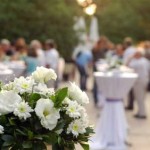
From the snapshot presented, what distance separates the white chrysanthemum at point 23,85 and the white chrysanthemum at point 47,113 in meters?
0.16

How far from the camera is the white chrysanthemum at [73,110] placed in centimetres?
303

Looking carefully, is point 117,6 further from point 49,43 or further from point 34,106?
point 34,106

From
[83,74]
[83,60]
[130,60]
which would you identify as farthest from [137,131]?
[83,74]

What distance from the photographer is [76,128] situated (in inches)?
120

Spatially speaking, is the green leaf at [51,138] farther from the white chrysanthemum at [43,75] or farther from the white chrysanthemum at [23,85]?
the white chrysanthemum at [43,75]

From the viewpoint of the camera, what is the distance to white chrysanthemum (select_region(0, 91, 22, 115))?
297cm

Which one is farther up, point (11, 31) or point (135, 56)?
point (11, 31)

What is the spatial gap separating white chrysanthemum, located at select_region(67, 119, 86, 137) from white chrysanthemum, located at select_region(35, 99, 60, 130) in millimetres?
103

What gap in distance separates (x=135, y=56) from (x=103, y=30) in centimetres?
2781

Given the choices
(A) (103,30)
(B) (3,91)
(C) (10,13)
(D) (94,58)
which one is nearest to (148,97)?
(D) (94,58)

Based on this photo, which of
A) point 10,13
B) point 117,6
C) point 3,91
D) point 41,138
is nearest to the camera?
point 41,138

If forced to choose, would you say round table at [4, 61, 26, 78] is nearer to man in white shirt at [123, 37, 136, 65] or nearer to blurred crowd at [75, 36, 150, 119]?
blurred crowd at [75, 36, 150, 119]

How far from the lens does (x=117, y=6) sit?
128 ft

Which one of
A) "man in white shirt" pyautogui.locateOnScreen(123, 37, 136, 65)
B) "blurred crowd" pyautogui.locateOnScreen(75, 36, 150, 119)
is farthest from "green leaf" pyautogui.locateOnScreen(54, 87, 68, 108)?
"man in white shirt" pyautogui.locateOnScreen(123, 37, 136, 65)
